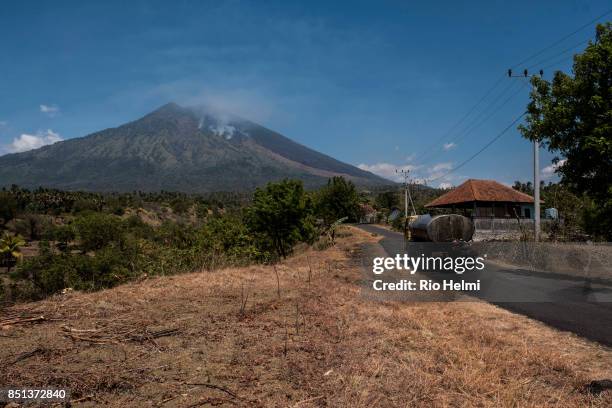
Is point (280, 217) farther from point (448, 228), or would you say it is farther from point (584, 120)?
point (584, 120)

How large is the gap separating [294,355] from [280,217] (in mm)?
26527

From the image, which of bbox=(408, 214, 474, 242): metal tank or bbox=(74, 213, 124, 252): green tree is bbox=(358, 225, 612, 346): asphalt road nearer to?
bbox=(408, 214, 474, 242): metal tank

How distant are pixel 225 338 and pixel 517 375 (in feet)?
15.9

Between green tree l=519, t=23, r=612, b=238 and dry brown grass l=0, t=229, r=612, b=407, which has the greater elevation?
green tree l=519, t=23, r=612, b=238

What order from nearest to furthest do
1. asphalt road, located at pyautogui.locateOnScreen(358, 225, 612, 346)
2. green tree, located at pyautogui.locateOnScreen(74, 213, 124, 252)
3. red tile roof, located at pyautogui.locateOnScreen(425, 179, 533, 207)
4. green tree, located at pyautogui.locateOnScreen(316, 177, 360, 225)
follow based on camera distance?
asphalt road, located at pyautogui.locateOnScreen(358, 225, 612, 346) < red tile roof, located at pyautogui.locateOnScreen(425, 179, 533, 207) < green tree, located at pyautogui.locateOnScreen(74, 213, 124, 252) < green tree, located at pyautogui.locateOnScreen(316, 177, 360, 225)

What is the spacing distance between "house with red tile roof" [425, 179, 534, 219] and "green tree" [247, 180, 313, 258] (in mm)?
16797

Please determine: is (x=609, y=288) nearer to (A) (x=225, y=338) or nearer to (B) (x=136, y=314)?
(A) (x=225, y=338)

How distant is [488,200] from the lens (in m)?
39.5

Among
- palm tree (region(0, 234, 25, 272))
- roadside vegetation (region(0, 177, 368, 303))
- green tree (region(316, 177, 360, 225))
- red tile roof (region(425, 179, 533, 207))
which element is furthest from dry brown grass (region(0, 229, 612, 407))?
green tree (region(316, 177, 360, 225))

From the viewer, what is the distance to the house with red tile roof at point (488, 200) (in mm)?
40219

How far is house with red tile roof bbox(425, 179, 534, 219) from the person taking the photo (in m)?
40.2

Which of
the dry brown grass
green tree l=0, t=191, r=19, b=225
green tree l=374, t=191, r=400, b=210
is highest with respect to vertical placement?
green tree l=374, t=191, r=400, b=210

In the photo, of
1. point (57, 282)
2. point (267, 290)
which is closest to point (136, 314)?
point (267, 290)

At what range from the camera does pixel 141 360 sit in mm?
6348
